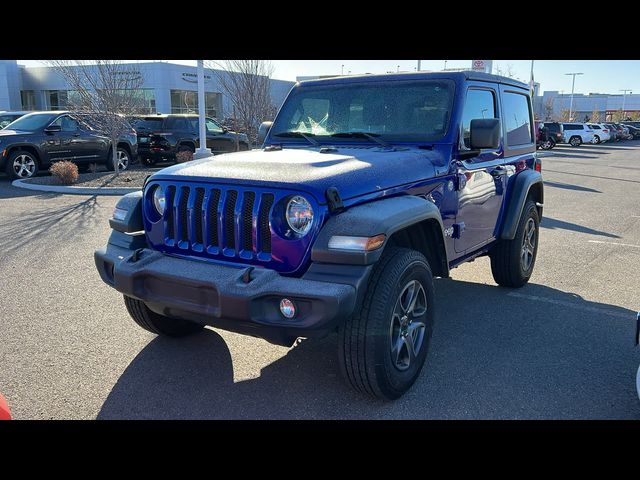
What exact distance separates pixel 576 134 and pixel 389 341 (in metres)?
42.4

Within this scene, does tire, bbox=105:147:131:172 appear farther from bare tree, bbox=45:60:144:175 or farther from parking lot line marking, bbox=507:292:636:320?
parking lot line marking, bbox=507:292:636:320

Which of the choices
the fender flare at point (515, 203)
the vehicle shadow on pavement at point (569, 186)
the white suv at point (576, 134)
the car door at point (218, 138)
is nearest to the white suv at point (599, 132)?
the white suv at point (576, 134)

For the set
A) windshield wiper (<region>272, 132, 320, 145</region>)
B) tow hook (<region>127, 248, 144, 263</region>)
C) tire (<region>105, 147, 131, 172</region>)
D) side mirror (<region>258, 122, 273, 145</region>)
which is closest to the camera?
tow hook (<region>127, 248, 144, 263</region>)

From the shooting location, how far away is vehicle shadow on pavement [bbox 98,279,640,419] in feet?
11.0

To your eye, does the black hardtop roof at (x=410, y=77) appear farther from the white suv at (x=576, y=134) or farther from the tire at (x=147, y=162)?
the white suv at (x=576, y=134)

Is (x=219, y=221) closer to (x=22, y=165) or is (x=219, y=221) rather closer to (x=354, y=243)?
(x=354, y=243)

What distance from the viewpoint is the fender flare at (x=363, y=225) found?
298 centimetres

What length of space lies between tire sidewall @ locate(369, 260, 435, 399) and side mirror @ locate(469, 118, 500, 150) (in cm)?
122

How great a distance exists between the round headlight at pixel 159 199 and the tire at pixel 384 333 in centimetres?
143

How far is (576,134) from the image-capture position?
133 ft

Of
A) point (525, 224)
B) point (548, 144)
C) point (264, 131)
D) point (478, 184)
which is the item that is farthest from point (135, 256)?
point (548, 144)

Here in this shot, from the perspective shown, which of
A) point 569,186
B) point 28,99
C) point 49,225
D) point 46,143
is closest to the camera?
Result: point 49,225

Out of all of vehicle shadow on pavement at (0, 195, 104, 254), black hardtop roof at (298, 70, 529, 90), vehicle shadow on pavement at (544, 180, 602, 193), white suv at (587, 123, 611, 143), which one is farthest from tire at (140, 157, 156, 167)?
white suv at (587, 123, 611, 143)

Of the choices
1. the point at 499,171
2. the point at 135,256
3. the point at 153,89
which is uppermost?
the point at 153,89
